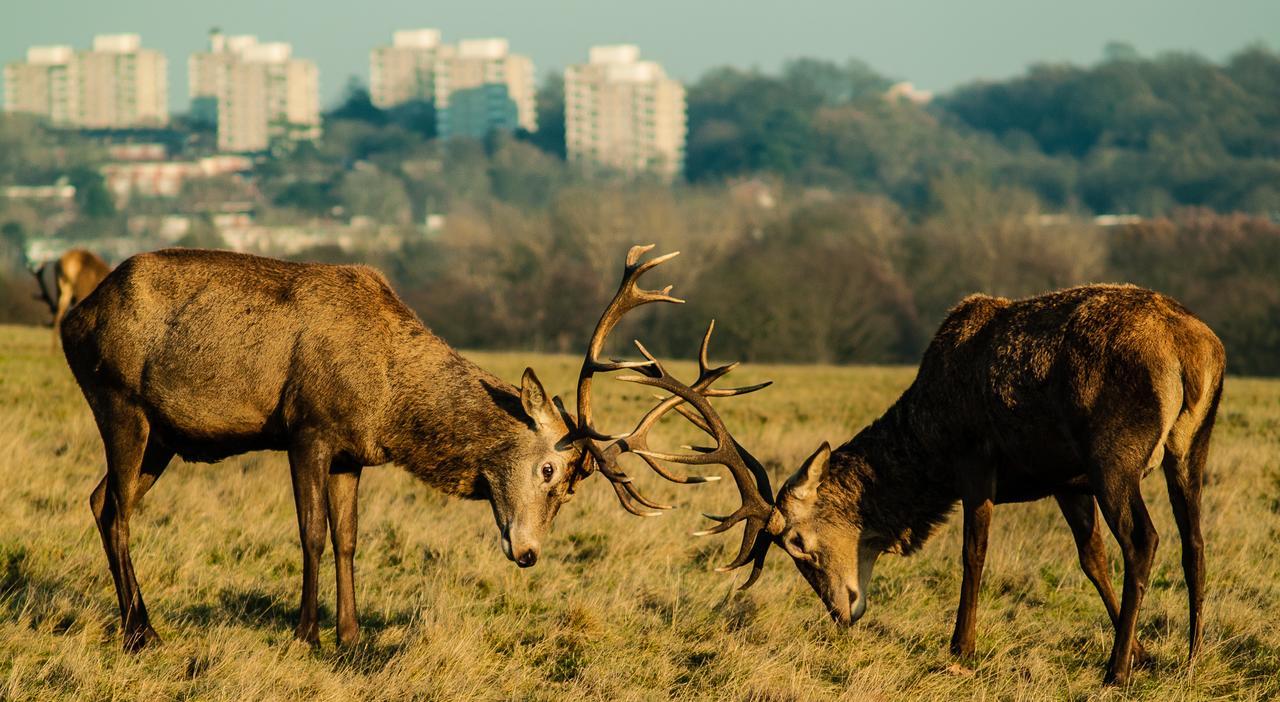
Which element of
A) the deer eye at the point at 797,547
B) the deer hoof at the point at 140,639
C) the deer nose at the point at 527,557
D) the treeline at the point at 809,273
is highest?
the deer nose at the point at 527,557

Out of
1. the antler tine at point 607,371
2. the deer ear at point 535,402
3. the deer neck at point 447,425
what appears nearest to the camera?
the antler tine at point 607,371

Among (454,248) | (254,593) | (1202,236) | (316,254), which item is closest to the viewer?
(254,593)

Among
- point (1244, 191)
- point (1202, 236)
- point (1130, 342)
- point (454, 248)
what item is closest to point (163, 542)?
point (1130, 342)

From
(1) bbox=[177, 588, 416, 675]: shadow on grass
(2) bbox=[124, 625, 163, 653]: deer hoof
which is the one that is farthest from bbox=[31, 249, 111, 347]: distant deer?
(2) bbox=[124, 625, 163, 653]: deer hoof

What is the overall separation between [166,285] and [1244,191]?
179 m

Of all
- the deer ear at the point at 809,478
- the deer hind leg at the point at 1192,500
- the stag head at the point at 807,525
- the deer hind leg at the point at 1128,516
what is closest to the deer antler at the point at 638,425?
the stag head at the point at 807,525

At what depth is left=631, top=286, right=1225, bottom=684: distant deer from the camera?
9.33 meters

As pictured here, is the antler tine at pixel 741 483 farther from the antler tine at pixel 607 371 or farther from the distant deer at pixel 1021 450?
the antler tine at pixel 607 371

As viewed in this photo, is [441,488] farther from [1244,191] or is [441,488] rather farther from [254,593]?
[1244,191]

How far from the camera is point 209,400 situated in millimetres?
10266

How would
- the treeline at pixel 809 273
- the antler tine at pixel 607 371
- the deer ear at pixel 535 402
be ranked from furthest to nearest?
1. the treeline at pixel 809 273
2. the deer ear at pixel 535 402
3. the antler tine at pixel 607 371

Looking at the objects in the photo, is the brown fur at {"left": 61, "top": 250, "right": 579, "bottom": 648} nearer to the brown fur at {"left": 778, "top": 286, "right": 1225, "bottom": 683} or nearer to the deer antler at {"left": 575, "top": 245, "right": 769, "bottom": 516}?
the deer antler at {"left": 575, "top": 245, "right": 769, "bottom": 516}

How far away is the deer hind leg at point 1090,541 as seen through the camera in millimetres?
10570

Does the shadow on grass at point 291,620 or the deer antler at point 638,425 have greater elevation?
the deer antler at point 638,425
